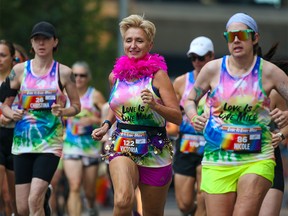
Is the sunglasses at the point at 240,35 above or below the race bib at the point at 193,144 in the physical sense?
above

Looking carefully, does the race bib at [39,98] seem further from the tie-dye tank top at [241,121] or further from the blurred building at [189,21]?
the blurred building at [189,21]

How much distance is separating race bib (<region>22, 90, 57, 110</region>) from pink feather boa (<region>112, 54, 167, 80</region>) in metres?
1.44

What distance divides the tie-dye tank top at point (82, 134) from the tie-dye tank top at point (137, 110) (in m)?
6.01

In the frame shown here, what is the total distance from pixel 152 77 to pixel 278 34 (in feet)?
121

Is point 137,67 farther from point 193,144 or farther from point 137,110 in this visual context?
point 193,144

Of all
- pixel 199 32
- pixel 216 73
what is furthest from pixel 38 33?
pixel 199 32

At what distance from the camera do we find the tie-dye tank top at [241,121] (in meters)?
9.66

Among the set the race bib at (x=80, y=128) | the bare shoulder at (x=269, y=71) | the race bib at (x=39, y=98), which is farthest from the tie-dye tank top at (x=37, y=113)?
the race bib at (x=80, y=128)

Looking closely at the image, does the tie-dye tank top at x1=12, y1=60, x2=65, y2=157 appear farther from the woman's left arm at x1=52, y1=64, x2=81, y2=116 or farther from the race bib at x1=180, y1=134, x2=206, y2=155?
the race bib at x1=180, y1=134, x2=206, y2=155

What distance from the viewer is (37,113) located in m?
11.8

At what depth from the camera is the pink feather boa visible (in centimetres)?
1032

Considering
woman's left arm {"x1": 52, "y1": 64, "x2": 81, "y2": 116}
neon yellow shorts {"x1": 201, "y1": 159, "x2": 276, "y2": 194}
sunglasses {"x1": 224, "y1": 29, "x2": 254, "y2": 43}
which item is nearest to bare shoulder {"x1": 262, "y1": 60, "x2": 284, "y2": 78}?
sunglasses {"x1": 224, "y1": 29, "x2": 254, "y2": 43}

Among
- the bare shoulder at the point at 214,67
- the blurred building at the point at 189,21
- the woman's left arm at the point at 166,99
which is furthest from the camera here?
the blurred building at the point at 189,21

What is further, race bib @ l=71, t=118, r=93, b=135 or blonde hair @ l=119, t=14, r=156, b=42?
race bib @ l=71, t=118, r=93, b=135
